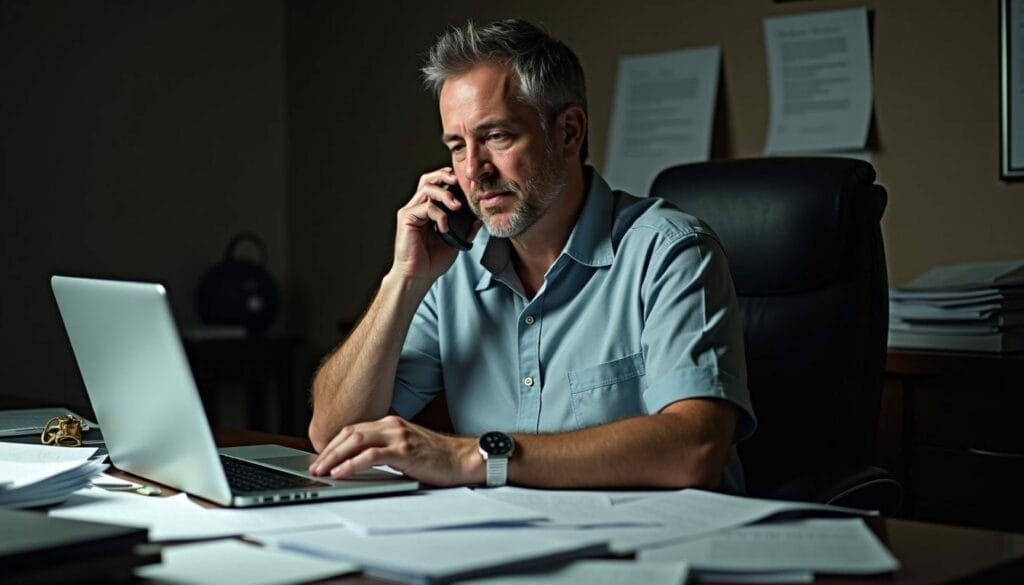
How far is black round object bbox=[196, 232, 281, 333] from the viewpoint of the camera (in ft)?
13.4

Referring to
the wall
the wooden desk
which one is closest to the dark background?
the wall

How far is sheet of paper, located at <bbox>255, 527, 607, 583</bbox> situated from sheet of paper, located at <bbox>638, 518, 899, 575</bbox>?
8 centimetres

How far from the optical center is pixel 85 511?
1.35 metres

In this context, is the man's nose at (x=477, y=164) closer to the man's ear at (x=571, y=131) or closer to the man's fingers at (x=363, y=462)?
the man's ear at (x=571, y=131)

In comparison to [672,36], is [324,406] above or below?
below

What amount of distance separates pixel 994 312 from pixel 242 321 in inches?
96.0

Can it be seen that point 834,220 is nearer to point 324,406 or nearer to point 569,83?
point 569,83

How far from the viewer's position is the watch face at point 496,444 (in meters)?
1.45

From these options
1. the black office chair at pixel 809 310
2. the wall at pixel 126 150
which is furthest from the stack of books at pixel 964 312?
the wall at pixel 126 150

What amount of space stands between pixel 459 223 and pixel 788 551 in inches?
38.6

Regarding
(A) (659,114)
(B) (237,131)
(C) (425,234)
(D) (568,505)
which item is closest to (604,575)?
(D) (568,505)

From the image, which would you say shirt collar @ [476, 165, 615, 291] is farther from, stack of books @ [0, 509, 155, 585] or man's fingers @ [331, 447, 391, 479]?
stack of books @ [0, 509, 155, 585]

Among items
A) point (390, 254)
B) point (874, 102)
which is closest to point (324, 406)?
point (874, 102)

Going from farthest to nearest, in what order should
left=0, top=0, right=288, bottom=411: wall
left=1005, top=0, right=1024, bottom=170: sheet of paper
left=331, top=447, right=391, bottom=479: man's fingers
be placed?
left=0, top=0, right=288, bottom=411: wall < left=1005, top=0, right=1024, bottom=170: sheet of paper < left=331, top=447, right=391, bottom=479: man's fingers
